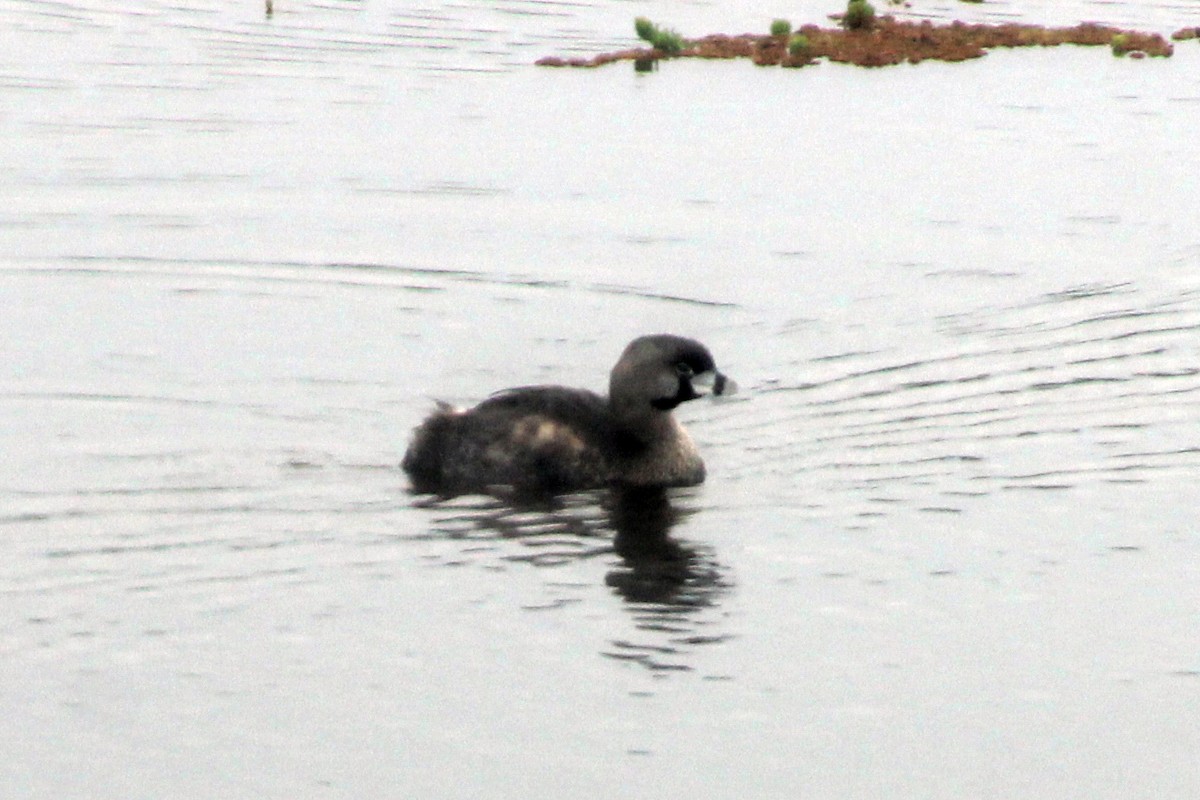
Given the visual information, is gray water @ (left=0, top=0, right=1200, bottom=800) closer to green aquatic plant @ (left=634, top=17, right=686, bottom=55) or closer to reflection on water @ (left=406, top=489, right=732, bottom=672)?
reflection on water @ (left=406, top=489, right=732, bottom=672)

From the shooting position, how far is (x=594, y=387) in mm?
20109

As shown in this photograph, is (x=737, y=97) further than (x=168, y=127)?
Yes

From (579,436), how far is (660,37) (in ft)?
64.9

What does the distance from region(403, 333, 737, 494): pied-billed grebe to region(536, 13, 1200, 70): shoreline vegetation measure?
18.1 metres

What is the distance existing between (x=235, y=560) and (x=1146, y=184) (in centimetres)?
1501

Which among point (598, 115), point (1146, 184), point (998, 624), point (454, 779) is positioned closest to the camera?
point (454, 779)

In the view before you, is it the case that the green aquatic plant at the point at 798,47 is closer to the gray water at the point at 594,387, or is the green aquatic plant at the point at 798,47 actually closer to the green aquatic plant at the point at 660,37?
the green aquatic plant at the point at 660,37

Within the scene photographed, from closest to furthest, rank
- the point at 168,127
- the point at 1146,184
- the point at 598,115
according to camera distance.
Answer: the point at 1146,184 < the point at 168,127 < the point at 598,115

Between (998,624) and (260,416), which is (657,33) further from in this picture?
(998,624)

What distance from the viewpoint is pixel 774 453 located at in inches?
701

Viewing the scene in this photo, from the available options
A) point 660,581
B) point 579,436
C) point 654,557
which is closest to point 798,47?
point 579,436

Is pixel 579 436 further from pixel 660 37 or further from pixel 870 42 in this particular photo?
pixel 870 42

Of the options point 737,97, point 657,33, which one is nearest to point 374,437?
point 737,97

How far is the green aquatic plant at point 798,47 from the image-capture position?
36469 millimetres
